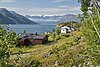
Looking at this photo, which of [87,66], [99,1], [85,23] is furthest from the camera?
[87,66]

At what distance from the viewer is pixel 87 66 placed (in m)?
46.8

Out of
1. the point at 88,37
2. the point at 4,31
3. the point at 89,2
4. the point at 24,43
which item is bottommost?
the point at 24,43

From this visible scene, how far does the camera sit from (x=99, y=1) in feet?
74.8

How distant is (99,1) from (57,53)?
36.6 metres

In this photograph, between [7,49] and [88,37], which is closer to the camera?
[7,49]

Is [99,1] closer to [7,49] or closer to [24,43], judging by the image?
[7,49]

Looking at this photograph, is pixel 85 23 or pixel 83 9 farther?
pixel 85 23

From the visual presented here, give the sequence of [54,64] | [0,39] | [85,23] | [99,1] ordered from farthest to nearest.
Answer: [54,64] < [85,23] < [99,1] < [0,39]

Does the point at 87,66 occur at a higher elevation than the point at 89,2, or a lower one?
lower

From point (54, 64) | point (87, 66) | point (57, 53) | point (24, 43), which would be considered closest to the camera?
point (87, 66)

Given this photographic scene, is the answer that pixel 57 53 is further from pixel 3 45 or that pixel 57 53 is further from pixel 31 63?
pixel 3 45

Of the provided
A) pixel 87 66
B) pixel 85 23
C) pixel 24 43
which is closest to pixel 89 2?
pixel 85 23

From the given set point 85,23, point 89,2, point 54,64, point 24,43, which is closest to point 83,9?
point 89,2

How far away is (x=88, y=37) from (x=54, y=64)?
27.5 meters
